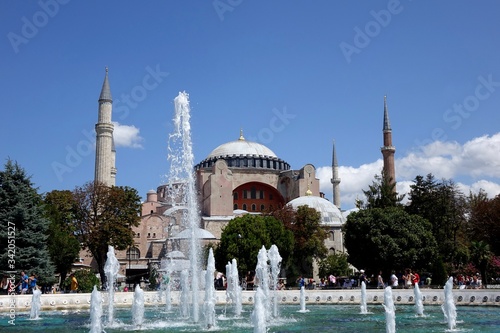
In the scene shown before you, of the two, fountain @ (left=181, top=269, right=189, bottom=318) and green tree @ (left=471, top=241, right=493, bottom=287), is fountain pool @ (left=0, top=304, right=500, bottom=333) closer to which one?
fountain @ (left=181, top=269, right=189, bottom=318)

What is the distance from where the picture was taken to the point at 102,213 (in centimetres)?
2944

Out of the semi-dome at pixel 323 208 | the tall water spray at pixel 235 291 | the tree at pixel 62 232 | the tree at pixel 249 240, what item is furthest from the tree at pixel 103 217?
the semi-dome at pixel 323 208

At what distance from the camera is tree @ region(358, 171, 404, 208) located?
33500 mm

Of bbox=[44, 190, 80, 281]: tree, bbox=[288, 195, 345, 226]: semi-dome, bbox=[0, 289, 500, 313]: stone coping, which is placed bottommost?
bbox=[0, 289, 500, 313]: stone coping

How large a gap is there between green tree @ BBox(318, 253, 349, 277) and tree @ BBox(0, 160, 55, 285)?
63.6 feet

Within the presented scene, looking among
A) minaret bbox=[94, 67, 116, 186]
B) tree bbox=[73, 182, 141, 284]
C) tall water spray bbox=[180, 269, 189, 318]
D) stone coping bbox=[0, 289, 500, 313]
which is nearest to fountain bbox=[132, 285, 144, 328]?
tall water spray bbox=[180, 269, 189, 318]

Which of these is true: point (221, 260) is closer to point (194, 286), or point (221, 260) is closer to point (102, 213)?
point (102, 213)

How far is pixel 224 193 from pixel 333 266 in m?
11.9

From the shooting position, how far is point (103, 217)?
29375 mm

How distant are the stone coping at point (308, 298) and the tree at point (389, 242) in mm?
7928

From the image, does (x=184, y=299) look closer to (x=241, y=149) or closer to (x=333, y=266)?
(x=333, y=266)

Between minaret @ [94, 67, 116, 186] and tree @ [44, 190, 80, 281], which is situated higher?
minaret @ [94, 67, 116, 186]

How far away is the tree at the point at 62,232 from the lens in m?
22.6

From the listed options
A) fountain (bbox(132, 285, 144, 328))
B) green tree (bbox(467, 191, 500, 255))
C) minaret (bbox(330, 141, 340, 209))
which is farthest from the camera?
minaret (bbox(330, 141, 340, 209))
